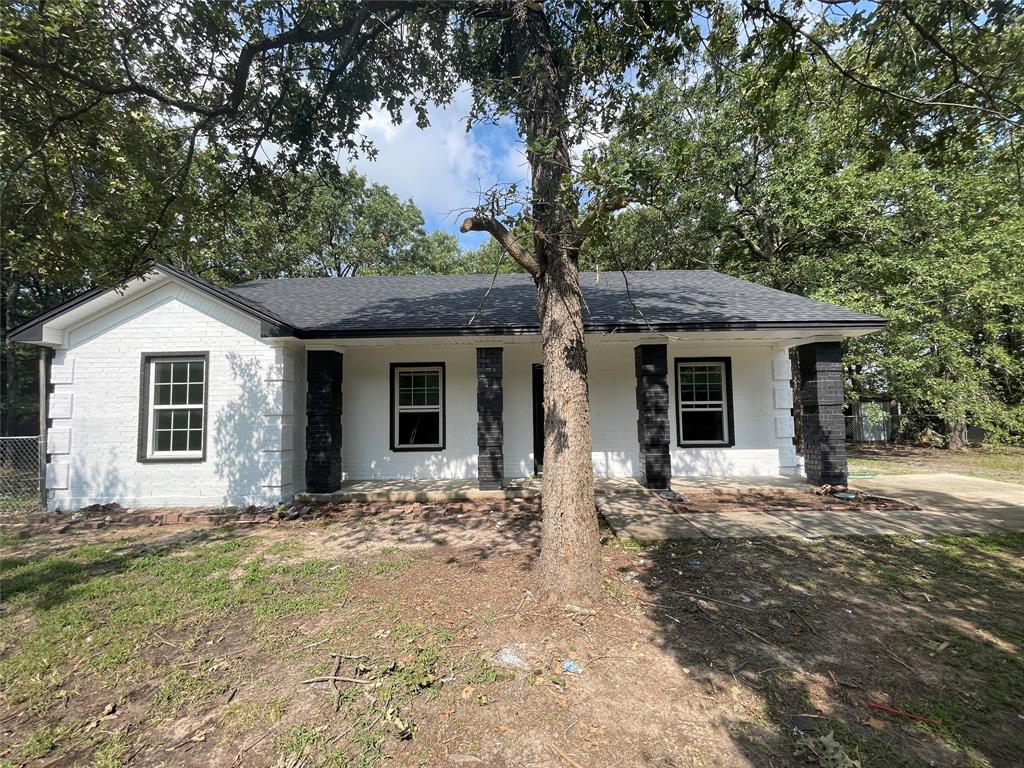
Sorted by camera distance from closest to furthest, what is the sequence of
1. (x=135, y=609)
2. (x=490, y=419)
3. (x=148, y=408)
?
(x=135, y=609)
(x=148, y=408)
(x=490, y=419)

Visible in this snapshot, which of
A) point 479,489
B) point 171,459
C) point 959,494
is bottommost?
point 959,494

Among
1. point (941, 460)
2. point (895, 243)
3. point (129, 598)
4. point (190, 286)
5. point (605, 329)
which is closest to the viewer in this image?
point (129, 598)

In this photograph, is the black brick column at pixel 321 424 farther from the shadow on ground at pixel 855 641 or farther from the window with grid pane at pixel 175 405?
the shadow on ground at pixel 855 641

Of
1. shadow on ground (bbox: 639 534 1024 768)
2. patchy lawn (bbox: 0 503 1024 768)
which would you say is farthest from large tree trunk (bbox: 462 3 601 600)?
shadow on ground (bbox: 639 534 1024 768)

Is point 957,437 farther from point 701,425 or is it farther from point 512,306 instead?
point 512,306

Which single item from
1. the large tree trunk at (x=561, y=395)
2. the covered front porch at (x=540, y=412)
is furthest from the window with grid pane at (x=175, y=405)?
the large tree trunk at (x=561, y=395)

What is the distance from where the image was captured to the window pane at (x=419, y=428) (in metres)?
9.25

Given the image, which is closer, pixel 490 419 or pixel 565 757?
pixel 565 757

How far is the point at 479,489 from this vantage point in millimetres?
7941

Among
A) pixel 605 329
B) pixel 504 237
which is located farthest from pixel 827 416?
pixel 504 237

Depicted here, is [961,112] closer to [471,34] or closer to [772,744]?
[471,34]

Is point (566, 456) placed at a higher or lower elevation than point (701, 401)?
lower

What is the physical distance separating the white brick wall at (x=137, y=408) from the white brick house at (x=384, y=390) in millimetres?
24

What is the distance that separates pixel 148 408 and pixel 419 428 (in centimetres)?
466
